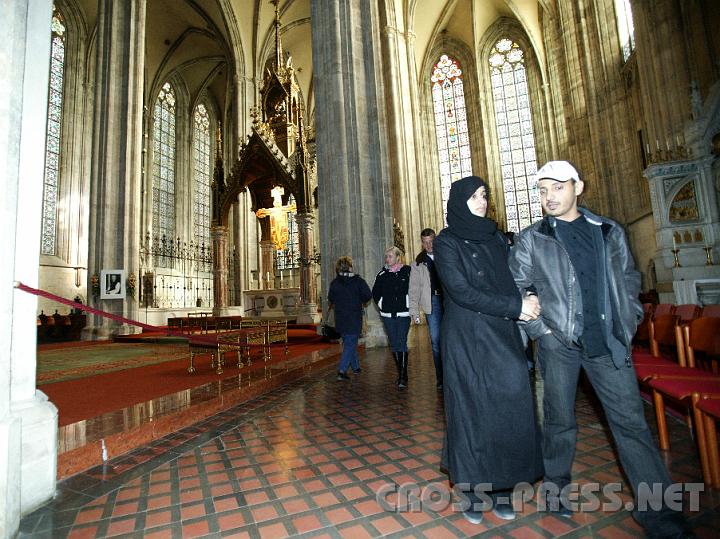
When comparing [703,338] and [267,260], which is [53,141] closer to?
[267,260]

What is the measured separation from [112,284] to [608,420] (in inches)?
490

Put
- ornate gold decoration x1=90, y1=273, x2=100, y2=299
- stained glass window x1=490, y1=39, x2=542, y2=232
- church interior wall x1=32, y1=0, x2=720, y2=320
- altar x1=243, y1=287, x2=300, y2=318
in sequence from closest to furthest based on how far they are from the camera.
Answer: church interior wall x1=32, y1=0, x2=720, y2=320, ornate gold decoration x1=90, y1=273, x2=100, y2=299, altar x1=243, y1=287, x2=300, y2=318, stained glass window x1=490, y1=39, x2=542, y2=232

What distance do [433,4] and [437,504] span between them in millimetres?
25761

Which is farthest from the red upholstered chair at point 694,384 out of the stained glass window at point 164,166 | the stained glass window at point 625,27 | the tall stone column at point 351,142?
the stained glass window at point 164,166

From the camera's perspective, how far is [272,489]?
204 cm

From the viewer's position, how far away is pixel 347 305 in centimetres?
484

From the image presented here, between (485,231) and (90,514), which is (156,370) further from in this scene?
(485,231)

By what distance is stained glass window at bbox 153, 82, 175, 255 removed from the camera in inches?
801

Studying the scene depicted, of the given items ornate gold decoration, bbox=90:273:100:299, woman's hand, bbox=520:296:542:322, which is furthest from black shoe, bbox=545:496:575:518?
ornate gold decoration, bbox=90:273:100:299

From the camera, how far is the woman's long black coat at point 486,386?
1575 millimetres

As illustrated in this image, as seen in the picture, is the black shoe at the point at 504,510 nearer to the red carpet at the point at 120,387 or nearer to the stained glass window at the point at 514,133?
the red carpet at the point at 120,387

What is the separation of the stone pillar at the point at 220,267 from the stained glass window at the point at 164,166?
28.8ft

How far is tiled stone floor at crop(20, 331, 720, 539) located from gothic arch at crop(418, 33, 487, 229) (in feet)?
64.7

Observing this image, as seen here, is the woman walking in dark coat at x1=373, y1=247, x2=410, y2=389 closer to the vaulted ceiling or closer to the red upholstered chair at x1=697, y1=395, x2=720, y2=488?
the red upholstered chair at x1=697, y1=395, x2=720, y2=488
